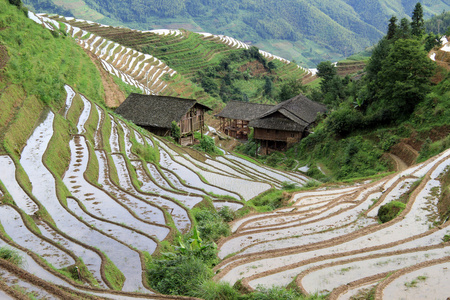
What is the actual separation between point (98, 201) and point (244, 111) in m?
31.2

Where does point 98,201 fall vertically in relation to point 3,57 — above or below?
below

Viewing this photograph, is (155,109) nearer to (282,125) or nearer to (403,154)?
(282,125)

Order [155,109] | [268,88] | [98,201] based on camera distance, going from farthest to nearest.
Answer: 1. [268,88]
2. [155,109]
3. [98,201]

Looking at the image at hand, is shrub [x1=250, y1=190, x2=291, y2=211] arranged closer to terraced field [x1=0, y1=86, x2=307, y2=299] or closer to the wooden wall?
terraced field [x1=0, y1=86, x2=307, y2=299]

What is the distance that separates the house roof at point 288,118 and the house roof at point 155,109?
539 centimetres

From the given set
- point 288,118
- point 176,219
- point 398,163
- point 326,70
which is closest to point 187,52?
point 326,70

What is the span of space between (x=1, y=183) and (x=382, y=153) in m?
21.0

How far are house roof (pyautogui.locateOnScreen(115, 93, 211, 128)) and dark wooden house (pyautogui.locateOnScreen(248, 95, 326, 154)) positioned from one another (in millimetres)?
5468

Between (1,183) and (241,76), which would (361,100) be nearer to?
(1,183)

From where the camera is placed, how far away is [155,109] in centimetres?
3500

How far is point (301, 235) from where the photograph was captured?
1341 cm

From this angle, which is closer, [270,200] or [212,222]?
[212,222]

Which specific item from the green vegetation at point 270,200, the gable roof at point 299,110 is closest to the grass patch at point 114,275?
the green vegetation at point 270,200

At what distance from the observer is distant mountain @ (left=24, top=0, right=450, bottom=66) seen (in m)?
152
